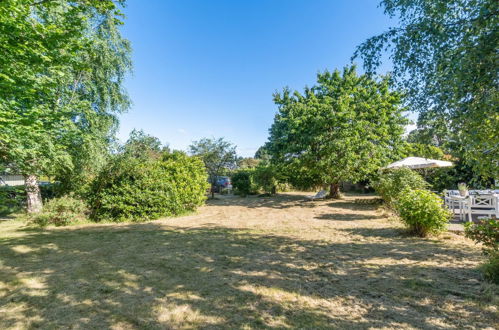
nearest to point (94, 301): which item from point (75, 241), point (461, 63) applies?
point (75, 241)

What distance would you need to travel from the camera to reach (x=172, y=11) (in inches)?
428

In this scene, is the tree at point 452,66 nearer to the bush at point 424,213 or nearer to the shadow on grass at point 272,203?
the bush at point 424,213

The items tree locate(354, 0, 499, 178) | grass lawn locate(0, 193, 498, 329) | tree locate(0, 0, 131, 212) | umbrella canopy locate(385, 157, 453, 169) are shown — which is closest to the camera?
grass lawn locate(0, 193, 498, 329)

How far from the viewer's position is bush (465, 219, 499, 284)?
3.26 m

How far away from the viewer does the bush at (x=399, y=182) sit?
8.81 metres

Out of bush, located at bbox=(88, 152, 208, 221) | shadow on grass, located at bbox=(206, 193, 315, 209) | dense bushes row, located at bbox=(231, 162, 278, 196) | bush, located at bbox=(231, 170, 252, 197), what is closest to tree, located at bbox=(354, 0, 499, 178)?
bush, located at bbox=(88, 152, 208, 221)

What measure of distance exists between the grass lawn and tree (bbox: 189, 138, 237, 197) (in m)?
13.1

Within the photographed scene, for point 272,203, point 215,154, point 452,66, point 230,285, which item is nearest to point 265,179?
point 215,154

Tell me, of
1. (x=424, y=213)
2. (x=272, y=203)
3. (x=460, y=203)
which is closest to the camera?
(x=424, y=213)

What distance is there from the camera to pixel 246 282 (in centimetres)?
351

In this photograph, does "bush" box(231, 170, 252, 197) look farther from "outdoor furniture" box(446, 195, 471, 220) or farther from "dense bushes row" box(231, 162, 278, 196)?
"outdoor furniture" box(446, 195, 471, 220)

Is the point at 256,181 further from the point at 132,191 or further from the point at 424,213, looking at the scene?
the point at 424,213

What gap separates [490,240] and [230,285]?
410 cm

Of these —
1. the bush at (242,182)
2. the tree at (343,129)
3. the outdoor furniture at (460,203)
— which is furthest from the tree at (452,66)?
the bush at (242,182)
